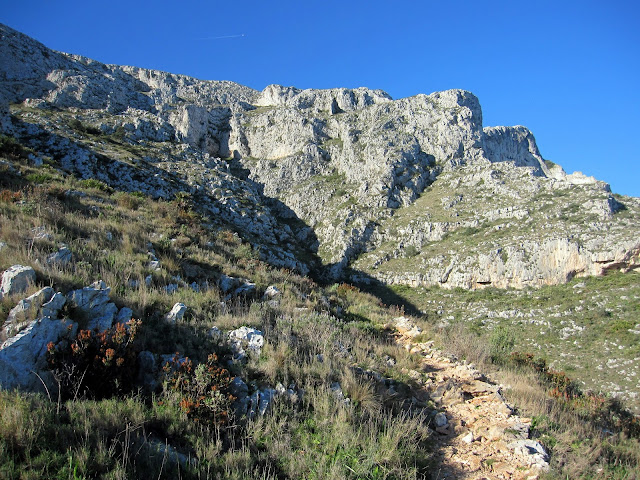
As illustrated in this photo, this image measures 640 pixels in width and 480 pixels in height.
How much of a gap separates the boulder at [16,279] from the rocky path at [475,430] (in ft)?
18.8

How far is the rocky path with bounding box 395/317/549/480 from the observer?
12.2ft

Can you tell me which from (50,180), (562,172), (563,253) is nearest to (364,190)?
(563,253)

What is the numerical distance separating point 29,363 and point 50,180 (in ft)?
39.1

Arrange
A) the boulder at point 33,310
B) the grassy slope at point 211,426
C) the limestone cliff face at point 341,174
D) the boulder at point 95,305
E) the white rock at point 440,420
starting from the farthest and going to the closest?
the limestone cliff face at point 341,174 < the white rock at point 440,420 < the boulder at point 95,305 < the boulder at point 33,310 < the grassy slope at point 211,426

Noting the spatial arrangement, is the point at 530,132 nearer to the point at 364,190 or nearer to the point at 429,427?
the point at 364,190

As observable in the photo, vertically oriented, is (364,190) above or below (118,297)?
above

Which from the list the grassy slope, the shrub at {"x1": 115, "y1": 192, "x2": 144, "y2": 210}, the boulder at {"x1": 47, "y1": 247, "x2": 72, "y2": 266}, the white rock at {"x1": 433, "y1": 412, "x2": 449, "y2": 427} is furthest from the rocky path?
the shrub at {"x1": 115, "y1": 192, "x2": 144, "y2": 210}

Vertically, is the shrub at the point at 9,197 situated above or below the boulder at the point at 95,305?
above

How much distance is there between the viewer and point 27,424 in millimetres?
2592

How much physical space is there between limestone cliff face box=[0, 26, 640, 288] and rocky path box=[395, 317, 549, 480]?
21247 mm

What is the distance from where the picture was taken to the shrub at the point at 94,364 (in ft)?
11.3

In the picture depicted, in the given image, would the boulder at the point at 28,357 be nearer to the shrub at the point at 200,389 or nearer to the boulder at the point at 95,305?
the boulder at the point at 95,305

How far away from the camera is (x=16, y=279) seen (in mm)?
4316

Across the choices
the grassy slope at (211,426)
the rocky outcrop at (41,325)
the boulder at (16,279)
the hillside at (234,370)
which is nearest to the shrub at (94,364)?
the hillside at (234,370)
